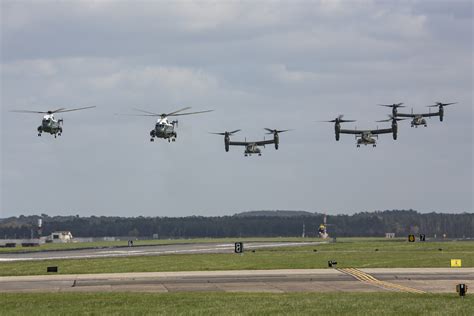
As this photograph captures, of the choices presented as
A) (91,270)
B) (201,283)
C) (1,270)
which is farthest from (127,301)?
(1,270)

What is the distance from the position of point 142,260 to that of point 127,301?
5862 cm

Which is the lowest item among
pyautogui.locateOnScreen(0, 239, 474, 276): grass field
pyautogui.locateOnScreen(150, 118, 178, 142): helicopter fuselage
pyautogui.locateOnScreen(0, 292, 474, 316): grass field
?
pyautogui.locateOnScreen(0, 292, 474, 316): grass field

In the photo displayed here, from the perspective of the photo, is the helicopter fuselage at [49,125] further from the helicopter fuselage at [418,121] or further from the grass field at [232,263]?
the helicopter fuselage at [418,121]

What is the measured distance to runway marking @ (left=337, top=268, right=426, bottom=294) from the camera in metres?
75.3

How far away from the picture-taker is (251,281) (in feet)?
280

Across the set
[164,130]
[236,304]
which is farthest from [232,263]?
[236,304]

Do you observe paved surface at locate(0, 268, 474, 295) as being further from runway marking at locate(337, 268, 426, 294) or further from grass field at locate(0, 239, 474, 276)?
grass field at locate(0, 239, 474, 276)

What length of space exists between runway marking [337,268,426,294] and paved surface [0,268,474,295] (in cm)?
16

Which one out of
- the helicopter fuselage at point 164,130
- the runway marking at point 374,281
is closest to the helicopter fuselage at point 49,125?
the helicopter fuselage at point 164,130

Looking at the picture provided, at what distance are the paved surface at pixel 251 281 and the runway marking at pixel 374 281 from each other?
163 mm

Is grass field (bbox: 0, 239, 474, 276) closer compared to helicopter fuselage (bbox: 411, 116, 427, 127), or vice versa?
grass field (bbox: 0, 239, 474, 276)

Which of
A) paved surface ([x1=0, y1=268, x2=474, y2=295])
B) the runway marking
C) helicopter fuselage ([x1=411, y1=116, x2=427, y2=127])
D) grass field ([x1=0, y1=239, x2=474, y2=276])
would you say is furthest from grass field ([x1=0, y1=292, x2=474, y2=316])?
helicopter fuselage ([x1=411, y1=116, x2=427, y2=127])

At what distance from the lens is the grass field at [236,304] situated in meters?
58.5

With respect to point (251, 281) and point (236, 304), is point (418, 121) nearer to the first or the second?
point (251, 281)
